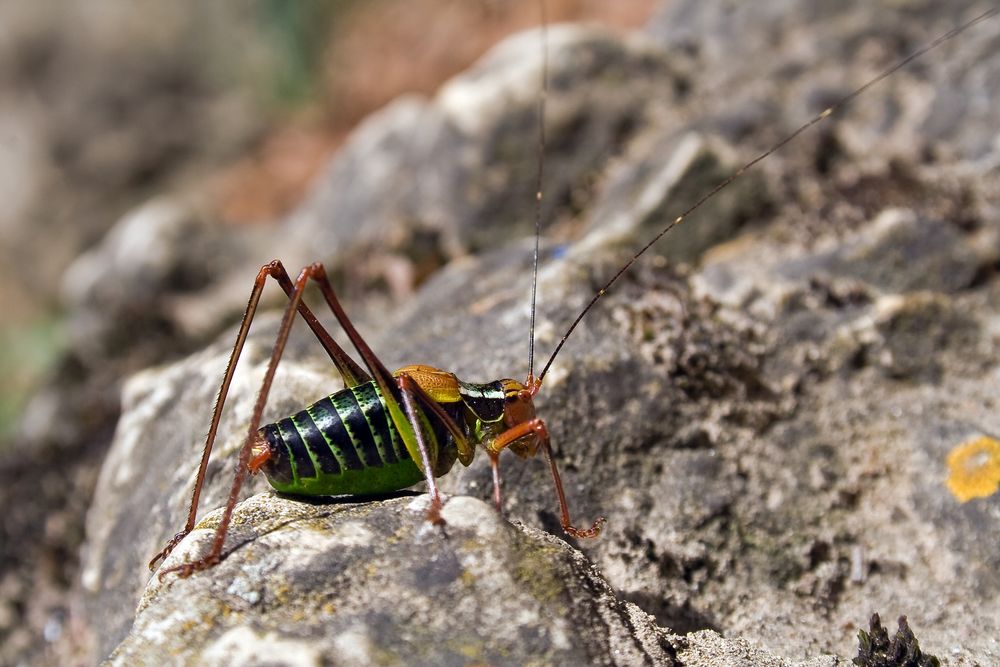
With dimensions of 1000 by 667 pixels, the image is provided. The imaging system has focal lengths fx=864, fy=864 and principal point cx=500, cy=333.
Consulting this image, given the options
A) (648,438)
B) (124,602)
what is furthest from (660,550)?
(124,602)

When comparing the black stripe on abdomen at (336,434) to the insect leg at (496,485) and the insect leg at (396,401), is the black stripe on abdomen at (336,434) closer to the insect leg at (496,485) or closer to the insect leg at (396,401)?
the insect leg at (396,401)

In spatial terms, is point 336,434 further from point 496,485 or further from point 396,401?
point 496,485

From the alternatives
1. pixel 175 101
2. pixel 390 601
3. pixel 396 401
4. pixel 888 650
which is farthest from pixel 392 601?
pixel 175 101

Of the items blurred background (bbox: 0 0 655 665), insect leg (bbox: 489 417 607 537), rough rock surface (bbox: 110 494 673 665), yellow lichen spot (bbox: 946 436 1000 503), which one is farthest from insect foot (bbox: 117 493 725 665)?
blurred background (bbox: 0 0 655 665)

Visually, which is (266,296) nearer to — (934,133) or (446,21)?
(934,133)

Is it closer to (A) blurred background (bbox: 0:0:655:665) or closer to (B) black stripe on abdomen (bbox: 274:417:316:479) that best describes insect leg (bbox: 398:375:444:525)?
(B) black stripe on abdomen (bbox: 274:417:316:479)

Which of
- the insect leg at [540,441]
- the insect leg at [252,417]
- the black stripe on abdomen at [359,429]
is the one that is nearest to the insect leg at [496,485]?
the insect leg at [540,441]
